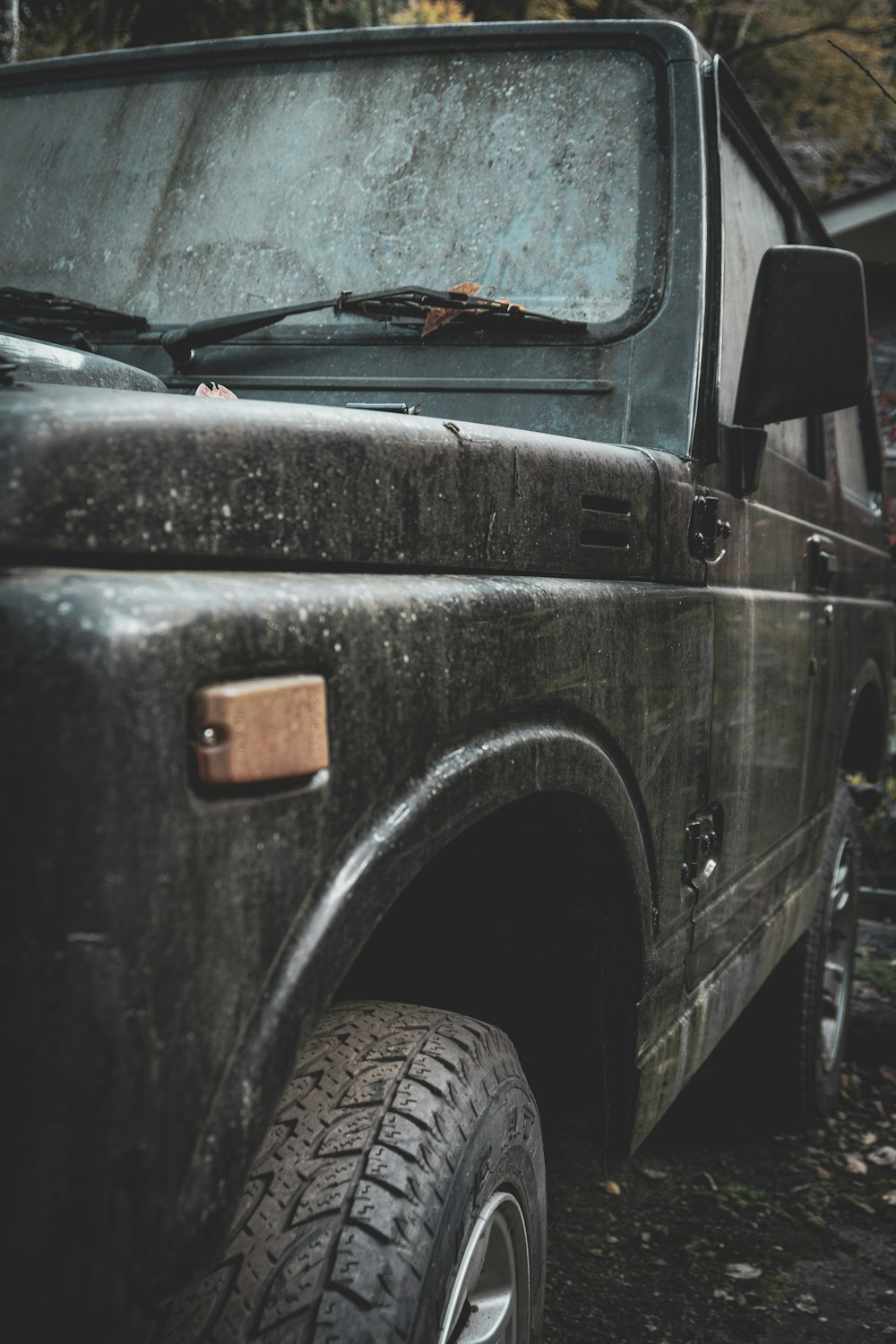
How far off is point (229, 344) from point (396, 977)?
3.54ft

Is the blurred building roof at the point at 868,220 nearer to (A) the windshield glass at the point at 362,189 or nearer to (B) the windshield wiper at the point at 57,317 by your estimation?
(A) the windshield glass at the point at 362,189

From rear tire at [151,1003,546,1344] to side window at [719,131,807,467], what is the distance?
1273 mm

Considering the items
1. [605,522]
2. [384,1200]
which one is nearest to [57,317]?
[605,522]

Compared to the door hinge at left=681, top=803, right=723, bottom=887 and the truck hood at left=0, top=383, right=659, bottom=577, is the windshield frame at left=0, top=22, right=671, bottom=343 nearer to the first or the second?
the truck hood at left=0, top=383, right=659, bottom=577

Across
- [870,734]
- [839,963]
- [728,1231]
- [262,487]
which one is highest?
[262,487]

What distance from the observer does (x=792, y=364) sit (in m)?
2.28

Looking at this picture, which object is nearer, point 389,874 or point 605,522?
point 389,874

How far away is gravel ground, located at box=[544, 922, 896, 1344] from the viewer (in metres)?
2.89

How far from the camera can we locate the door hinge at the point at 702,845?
2111 millimetres

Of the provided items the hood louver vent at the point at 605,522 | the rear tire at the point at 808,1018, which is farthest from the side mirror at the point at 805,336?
the rear tire at the point at 808,1018

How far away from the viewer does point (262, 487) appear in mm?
1074

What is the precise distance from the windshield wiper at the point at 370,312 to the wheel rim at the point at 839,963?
8.02 feet

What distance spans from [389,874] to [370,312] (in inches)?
49.0

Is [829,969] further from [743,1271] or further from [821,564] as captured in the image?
[821,564]
